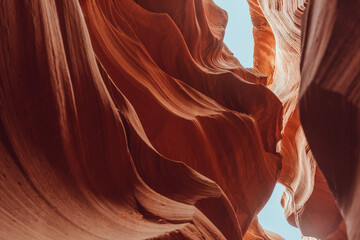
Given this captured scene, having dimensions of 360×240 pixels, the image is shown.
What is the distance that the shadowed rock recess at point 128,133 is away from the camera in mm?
1445

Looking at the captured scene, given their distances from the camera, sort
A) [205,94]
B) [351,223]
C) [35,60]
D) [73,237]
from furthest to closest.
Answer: [205,94] < [35,60] < [73,237] < [351,223]

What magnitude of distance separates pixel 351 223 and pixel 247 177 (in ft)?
12.3

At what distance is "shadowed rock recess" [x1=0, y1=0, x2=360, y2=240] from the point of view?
1.45 m

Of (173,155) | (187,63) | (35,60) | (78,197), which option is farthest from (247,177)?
(35,60)

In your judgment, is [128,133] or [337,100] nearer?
[337,100]

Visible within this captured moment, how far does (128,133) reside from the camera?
270 centimetres

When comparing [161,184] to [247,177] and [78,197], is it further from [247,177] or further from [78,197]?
[247,177]

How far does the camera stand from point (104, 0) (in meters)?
5.16

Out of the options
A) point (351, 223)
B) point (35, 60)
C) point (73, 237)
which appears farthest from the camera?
point (35, 60)

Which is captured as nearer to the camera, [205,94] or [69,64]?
[69,64]

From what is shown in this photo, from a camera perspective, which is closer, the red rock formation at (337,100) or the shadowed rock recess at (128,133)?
the red rock formation at (337,100)

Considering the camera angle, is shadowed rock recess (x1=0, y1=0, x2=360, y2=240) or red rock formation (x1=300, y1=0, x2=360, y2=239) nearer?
red rock formation (x1=300, y1=0, x2=360, y2=239)

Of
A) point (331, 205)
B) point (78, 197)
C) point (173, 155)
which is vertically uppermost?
point (78, 197)

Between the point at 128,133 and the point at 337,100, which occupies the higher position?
the point at 337,100
